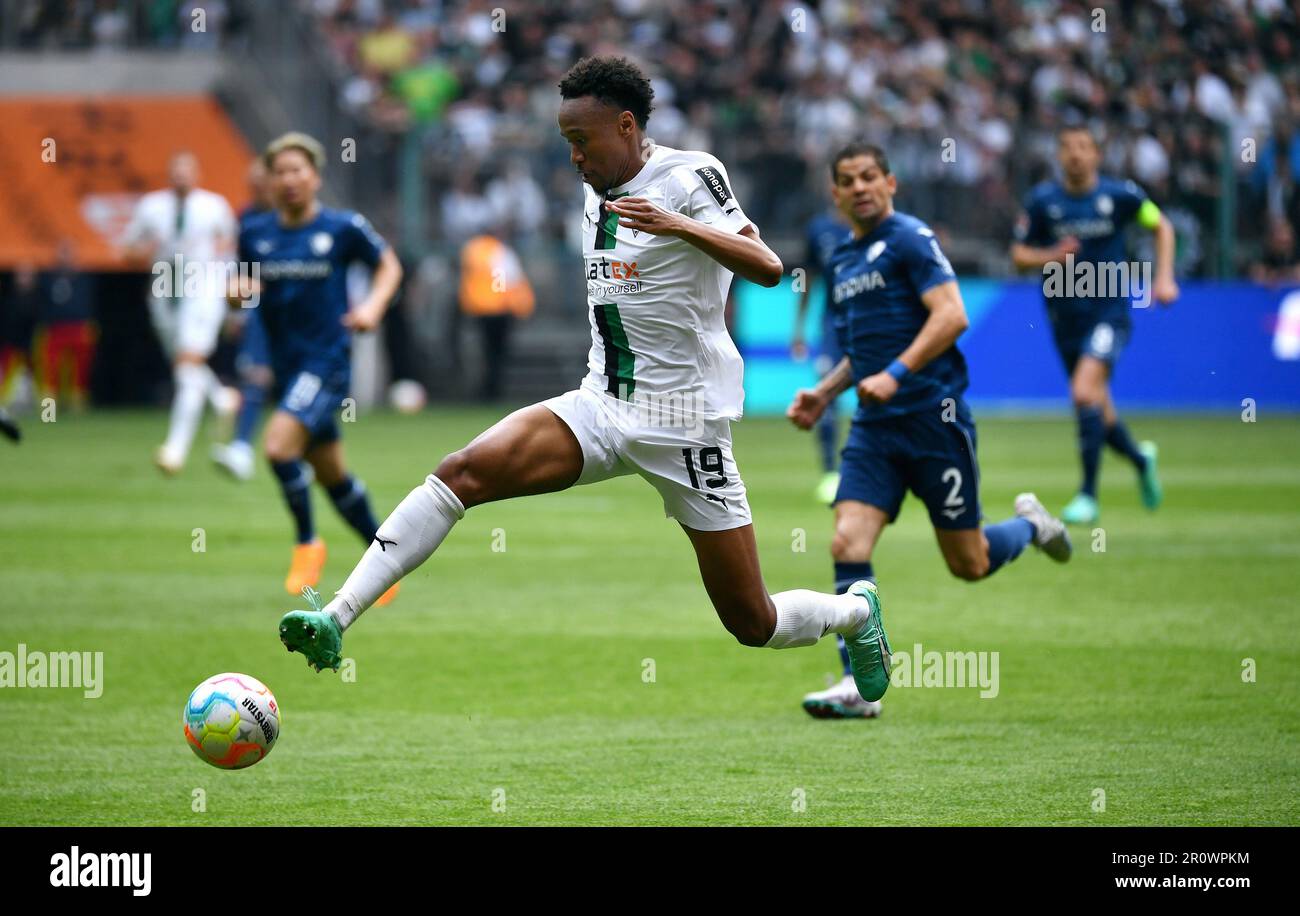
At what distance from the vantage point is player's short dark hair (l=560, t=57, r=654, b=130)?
19.9ft

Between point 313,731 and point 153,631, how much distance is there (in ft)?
8.78

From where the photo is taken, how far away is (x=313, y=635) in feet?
18.8

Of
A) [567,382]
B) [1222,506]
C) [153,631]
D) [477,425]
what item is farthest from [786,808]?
[567,382]

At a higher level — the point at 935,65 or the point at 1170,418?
the point at 935,65

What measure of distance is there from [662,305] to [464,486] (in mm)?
922

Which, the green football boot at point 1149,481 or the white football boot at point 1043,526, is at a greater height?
the green football boot at point 1149,481

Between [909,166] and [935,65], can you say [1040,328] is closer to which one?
[909,166]

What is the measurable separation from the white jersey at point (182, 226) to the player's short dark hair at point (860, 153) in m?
11.6

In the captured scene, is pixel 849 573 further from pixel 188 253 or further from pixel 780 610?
pixel 188 253

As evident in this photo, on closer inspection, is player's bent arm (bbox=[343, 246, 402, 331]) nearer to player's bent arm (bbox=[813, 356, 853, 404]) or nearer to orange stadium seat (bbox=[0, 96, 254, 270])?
player's bent arm (bbox=[813, 356, 853, 404])

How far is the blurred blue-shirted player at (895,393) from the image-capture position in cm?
775

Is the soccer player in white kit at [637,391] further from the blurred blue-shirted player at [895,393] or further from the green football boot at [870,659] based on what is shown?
the blurred blue-shirted player at [895,393]

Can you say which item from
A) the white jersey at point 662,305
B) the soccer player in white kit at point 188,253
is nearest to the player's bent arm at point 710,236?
the white jersey at point 662,305

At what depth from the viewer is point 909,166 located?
1021 inches
